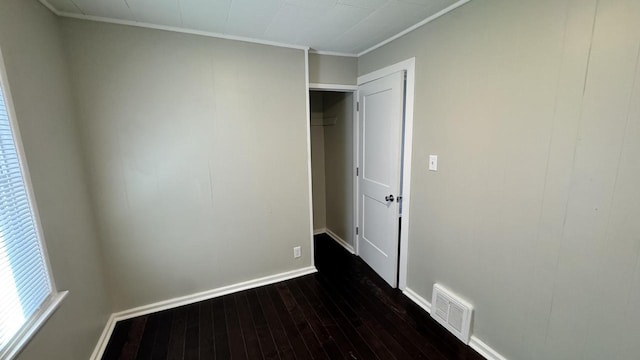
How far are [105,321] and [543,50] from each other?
3.36 metres

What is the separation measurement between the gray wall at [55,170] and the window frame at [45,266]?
0.12 ft

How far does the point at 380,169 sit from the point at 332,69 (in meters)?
1.17

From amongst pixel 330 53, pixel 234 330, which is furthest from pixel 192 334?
pixel 330 53

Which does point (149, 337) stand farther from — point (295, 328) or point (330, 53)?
point (330, 53)

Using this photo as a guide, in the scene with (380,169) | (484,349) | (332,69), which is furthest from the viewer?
(332,69)

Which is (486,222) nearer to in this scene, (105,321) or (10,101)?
(10,101)

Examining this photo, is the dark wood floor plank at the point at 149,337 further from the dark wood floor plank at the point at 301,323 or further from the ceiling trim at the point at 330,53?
the ceiling trim at the point at 330,53

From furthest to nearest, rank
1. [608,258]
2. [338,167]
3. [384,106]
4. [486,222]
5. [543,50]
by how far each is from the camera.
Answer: [338,167] < [384,106] < [486,222] < [543,50] < [608,258]

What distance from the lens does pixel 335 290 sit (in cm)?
250

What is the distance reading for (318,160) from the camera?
385cm

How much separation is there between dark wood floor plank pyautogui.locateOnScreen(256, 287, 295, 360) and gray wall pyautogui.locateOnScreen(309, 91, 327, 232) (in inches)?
64.4

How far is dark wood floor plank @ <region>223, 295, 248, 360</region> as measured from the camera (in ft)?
5.89

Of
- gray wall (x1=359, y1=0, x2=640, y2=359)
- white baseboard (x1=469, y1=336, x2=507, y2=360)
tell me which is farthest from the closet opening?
white baseboard (x1=469, y1=336, x2=507, y2=360)

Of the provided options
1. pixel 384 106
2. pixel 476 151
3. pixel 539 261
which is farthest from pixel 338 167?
pixel 539 261
